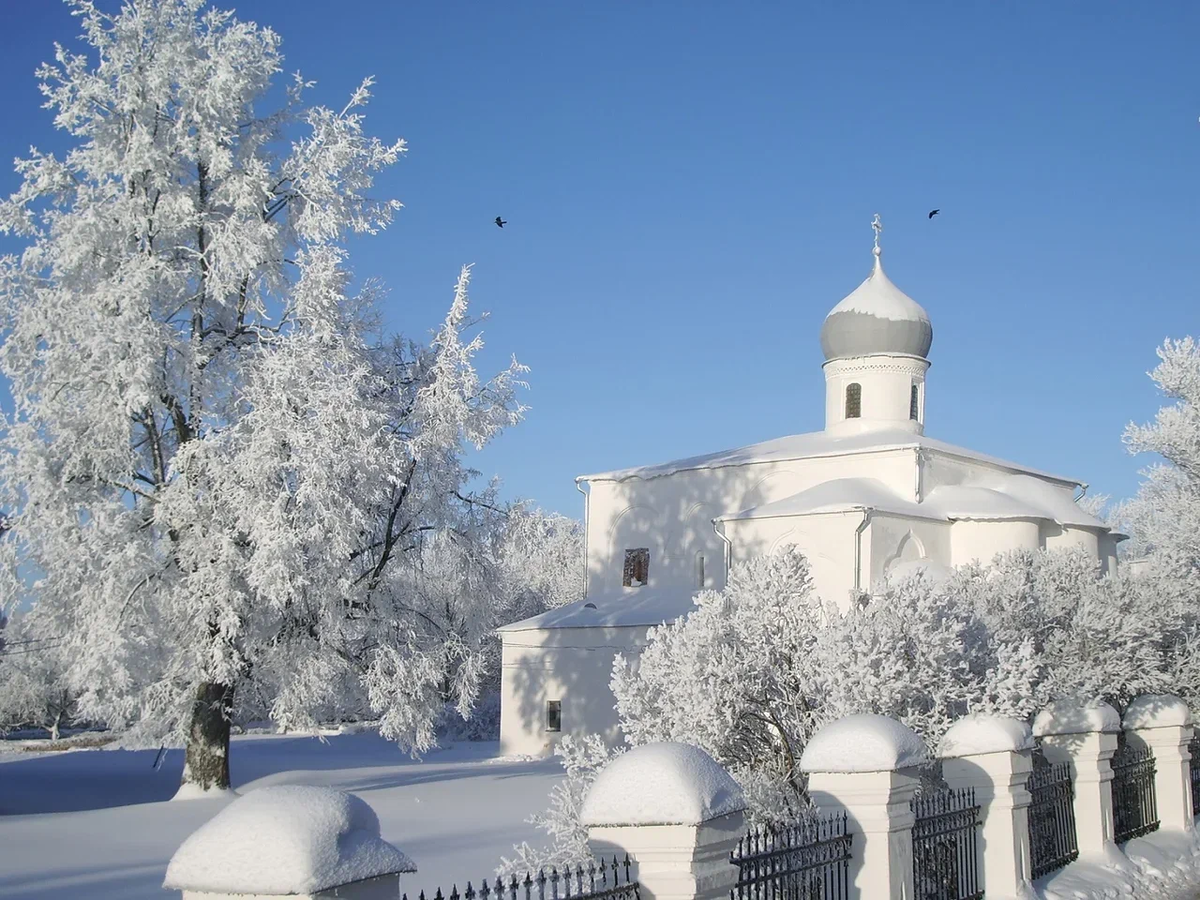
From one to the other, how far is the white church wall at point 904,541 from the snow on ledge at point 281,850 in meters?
18.0

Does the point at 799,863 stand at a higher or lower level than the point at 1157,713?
lower

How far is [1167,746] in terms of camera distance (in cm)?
1248

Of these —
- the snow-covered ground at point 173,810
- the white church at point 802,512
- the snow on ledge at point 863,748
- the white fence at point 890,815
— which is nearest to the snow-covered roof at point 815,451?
the white church at point 802,512

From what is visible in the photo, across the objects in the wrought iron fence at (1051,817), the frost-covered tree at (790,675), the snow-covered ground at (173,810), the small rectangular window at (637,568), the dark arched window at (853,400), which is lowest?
the snow-covered ground at (173,810)

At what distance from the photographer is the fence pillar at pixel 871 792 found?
6996 mm

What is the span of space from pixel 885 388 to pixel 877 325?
54.2 inches

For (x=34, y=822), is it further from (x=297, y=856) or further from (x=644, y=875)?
(x=297, y=856)

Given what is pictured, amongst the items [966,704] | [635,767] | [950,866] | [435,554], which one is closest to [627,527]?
[435,554]

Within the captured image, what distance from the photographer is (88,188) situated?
1477 cm

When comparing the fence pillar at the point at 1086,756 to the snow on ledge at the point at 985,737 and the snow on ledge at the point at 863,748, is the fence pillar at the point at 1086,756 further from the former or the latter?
the snow on ledge at the point at 863,748

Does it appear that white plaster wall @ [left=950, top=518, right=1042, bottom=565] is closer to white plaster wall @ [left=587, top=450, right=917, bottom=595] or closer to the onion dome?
white plaster wall @ [left=587, top=450, right=917, bottom=595]

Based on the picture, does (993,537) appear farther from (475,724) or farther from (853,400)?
(475,724)

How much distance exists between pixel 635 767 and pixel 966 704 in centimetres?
655

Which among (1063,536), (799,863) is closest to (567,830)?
(799,863)
